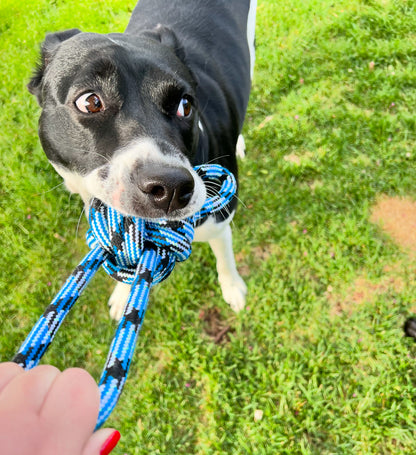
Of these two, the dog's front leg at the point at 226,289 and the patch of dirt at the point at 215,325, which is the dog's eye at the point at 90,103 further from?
the patch of dirt at the point at 215,325

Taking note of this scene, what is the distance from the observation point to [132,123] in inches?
68.2

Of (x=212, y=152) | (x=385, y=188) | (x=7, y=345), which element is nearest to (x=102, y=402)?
(x=212, y=152)

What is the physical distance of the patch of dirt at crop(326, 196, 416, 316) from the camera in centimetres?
311

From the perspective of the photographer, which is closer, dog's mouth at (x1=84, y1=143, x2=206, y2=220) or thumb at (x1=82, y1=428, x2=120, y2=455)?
thumb at (x1=82, y1=428, x2=120, y2=455)

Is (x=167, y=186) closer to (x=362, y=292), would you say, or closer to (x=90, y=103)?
(x=90, y=103)

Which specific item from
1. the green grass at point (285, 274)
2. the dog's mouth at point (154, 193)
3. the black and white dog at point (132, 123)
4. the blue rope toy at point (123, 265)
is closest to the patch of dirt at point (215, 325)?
the green grass at point (285, 274)

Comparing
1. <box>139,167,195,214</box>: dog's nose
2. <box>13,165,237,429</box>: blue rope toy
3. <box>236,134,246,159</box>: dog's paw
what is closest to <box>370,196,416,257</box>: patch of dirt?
<box>236,134,246,159</box>: dog's paw

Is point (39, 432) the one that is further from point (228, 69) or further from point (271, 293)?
point (228, 69)

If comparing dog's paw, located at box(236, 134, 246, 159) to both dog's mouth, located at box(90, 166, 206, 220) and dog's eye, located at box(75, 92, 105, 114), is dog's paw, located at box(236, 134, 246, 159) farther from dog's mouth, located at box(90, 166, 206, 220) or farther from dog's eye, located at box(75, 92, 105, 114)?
dog's mouth, located at box(90, 166, 206, 220)

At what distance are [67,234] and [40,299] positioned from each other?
0.61m

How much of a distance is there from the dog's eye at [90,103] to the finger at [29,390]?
1.30 meters

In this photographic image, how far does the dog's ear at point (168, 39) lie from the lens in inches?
93.1

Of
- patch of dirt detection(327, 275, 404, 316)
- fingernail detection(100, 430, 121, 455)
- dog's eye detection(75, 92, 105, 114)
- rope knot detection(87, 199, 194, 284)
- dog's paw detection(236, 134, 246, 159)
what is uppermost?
dog's eye detection(75, 92, 105, 114)

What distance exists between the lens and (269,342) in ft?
9.73
